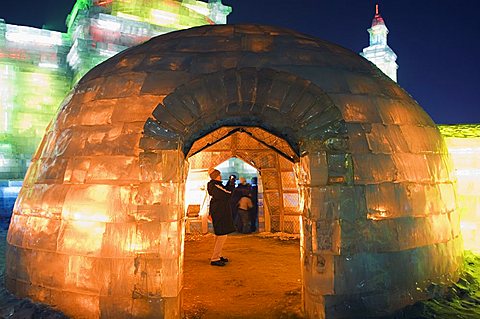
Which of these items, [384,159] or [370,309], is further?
[384,159]

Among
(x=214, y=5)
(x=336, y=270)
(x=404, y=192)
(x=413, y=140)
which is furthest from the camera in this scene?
(x=214, y=5)

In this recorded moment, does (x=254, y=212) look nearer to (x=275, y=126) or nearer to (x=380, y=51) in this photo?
A: (x=275, y=126)

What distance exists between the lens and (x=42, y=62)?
22.1 meters

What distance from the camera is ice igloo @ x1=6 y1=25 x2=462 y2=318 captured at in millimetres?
4715

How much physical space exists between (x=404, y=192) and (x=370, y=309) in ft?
5.65

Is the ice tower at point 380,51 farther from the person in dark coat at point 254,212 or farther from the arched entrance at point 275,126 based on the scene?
the arched entrance at point 275,126

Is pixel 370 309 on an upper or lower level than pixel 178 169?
lower

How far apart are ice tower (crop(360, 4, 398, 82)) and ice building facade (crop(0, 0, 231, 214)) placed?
2603 cm

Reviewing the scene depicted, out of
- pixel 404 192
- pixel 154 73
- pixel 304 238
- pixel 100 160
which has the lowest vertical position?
pixel 304 238

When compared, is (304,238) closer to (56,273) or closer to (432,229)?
(432,229)

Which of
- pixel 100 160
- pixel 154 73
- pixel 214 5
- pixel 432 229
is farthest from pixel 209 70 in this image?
pixel 214 5

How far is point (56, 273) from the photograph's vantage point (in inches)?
192

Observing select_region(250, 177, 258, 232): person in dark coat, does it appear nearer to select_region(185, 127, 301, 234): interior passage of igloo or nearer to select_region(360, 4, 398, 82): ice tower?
select_region(185, 127, 301, 234): interior passage of igloo

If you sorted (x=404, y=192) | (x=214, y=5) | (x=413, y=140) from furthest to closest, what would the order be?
(x=214, y=5) → (x=413, y=140) → (x=404, y=192)
